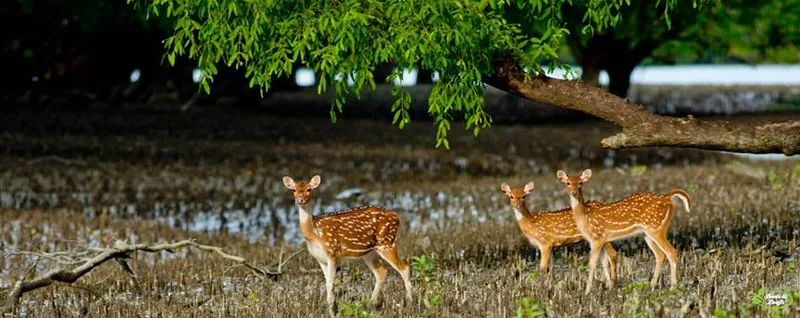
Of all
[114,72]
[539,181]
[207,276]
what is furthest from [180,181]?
[114,72]

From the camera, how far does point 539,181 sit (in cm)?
2497

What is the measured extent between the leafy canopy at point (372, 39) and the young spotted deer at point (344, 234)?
2.90 ft

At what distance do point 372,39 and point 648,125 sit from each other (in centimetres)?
241

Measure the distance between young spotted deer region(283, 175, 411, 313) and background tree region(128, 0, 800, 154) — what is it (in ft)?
3.89

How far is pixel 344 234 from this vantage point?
1092 centimetres

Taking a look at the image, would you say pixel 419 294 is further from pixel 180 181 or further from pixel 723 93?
pixel 723 93

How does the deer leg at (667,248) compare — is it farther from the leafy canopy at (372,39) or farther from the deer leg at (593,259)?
the leafy canopy at (372,39)

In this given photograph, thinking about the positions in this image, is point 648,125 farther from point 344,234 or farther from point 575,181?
point 344,234

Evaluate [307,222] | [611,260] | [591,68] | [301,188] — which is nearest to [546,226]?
[611,260]

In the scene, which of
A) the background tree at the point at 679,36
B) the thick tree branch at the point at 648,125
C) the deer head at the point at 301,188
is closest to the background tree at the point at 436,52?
the thick tree branch at the point at 648,125

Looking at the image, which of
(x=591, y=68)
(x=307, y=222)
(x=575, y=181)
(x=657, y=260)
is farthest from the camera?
(x=591, y=68)

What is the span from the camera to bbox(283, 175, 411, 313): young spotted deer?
1077cm

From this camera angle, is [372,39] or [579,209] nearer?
[579,209]

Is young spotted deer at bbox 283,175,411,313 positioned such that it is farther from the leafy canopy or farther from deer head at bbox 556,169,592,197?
deer head at bbox 556,169,592,197
